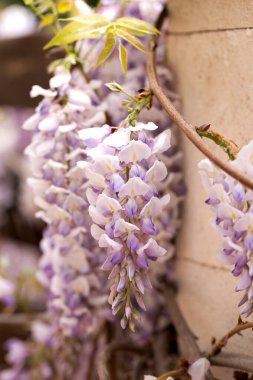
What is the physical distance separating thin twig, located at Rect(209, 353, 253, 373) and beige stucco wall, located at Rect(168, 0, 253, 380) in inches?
0.8

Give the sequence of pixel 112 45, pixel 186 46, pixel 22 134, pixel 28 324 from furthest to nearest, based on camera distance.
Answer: pixel 22 134 → pixel 28 324 → pixel 186 46 → pixel 112 45

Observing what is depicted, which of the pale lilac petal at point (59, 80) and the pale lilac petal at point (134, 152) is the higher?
the pale lilac petal at point (59, 80)

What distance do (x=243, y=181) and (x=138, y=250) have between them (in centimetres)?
13

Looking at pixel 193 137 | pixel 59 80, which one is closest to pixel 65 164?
pixel 59 80

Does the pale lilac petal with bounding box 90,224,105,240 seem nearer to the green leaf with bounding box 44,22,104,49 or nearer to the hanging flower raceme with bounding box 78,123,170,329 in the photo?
the hanging flower raceme with bounding box 78,123,170,329

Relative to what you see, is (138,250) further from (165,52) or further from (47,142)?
(165,52)

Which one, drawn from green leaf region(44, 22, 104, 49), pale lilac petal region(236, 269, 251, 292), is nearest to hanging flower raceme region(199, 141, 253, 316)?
pale lilac petal region(236, 269, 251, 292)

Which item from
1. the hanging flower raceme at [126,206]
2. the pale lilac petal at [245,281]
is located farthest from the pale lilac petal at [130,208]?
the pale lilac petal at [245,281]

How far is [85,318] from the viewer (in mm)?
908

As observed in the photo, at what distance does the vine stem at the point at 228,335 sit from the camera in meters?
0.67

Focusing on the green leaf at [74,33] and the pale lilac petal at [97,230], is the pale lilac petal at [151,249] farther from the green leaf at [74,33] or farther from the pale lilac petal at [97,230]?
the green leaf at [74,33]

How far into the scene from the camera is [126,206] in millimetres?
639

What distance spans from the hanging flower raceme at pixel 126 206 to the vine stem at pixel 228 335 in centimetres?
11

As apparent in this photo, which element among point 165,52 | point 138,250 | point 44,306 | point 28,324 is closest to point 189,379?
point 138,250
